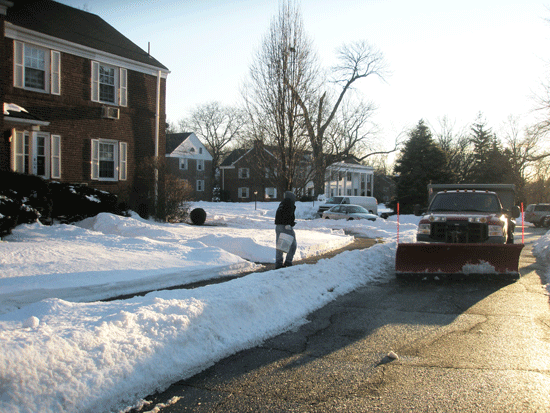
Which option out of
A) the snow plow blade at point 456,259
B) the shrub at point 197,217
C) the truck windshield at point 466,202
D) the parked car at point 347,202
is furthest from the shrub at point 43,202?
the parked car at point 347,202

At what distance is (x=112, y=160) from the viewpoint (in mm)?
21703

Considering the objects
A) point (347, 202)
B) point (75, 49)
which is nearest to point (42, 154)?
point (75, 49)

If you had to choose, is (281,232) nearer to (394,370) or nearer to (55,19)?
(394,370)

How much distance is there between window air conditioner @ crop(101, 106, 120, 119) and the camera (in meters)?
20.7

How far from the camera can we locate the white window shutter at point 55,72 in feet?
62.2

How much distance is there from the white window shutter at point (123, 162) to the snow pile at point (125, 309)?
9.49 metres

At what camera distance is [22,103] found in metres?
18.1

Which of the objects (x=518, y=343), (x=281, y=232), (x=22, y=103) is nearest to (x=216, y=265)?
(x=281, y=232)

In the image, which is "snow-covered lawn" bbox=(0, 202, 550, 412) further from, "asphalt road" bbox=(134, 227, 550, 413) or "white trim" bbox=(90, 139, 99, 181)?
"white trim" bbox=(90, 139, 99, 181)

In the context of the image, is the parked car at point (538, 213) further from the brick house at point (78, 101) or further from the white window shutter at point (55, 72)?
the white window shutter at point (55, 72)

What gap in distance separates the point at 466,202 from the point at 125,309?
29.8ft

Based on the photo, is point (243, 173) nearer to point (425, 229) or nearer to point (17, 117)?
point (17, 117)

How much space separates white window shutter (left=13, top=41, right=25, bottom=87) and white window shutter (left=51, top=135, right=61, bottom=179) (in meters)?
2.40

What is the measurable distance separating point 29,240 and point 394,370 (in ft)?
31.2
